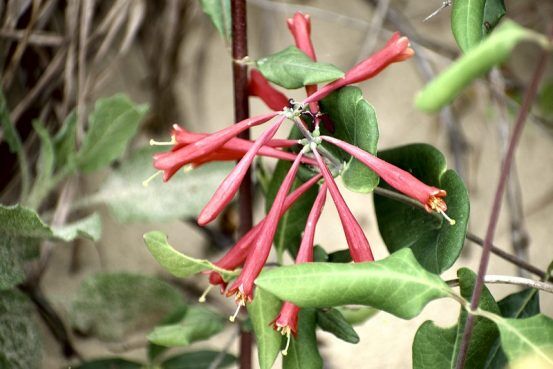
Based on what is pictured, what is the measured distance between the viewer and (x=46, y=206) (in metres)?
1.15

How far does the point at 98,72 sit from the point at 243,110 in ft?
1.30

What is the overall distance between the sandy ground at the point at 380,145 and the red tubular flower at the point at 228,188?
1.78ft

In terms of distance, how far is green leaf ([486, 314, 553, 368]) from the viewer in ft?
1.84

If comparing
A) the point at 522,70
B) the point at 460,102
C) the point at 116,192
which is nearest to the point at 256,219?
the point at 116,192

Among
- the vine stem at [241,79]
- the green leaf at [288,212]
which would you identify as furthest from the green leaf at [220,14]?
the green leaf at [288,212]

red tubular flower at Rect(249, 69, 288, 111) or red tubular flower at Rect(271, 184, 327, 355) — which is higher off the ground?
red tubular flower at Rect(249, 69, 288, 111)

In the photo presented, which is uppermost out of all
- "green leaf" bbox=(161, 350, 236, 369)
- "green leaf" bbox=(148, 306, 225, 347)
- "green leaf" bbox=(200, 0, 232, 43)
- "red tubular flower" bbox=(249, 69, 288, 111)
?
"green leaf" bbox=(200, 0, 232, 43)

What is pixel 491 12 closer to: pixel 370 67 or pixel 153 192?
pixel 370 67

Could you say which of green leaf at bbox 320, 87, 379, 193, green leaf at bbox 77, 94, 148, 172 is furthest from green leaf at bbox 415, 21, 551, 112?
green leaf at bbox 77, 94, 148, 172

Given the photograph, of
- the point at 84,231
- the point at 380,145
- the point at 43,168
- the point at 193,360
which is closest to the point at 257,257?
the point at 84,231

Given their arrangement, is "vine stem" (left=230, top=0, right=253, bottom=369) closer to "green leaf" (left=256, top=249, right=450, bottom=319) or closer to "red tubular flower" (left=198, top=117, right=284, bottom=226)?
"red tubular flower" (left=198, top=117, right=284, bottom=226)

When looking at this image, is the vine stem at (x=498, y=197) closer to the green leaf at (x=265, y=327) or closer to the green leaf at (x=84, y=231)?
the green leaf at (x=265, y=327)

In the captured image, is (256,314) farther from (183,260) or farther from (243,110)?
(243,110)

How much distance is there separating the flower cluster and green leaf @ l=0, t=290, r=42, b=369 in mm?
306
